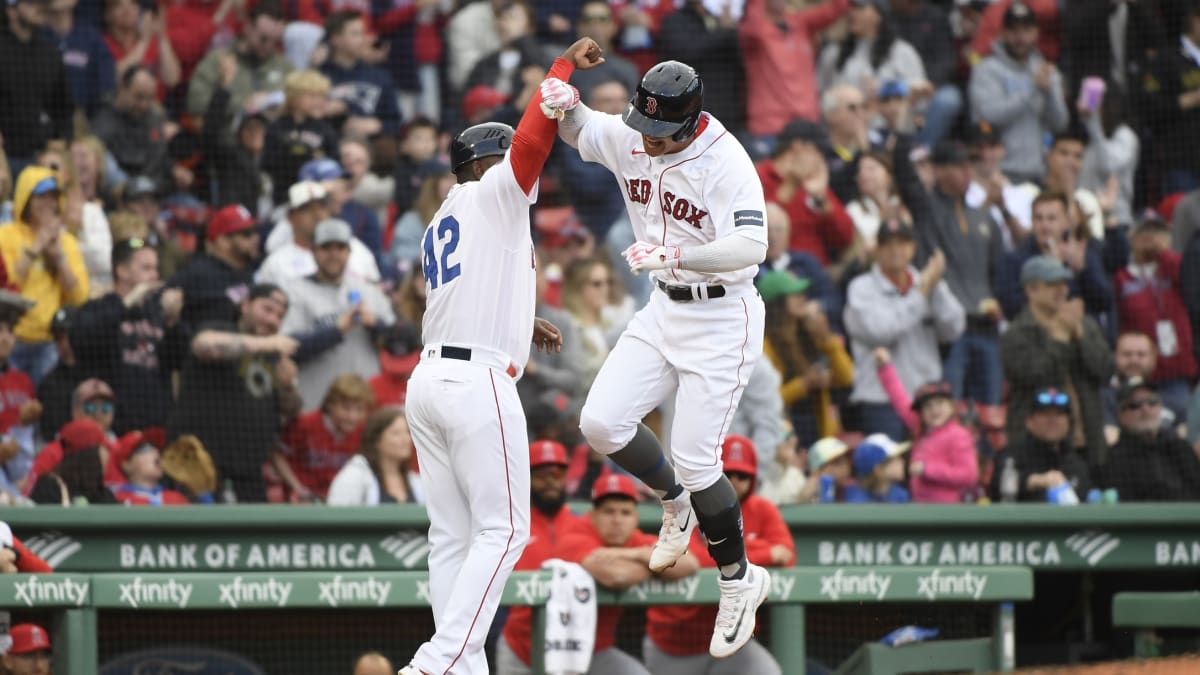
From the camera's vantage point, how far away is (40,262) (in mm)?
8766

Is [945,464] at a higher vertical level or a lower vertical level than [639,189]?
lower

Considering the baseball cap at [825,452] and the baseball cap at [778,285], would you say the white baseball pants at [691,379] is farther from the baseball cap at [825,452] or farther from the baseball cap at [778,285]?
the baseball cap at [778,285]

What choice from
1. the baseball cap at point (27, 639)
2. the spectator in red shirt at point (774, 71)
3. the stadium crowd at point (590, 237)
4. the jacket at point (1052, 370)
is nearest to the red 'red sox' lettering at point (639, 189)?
the stadium crowd at point (590, 237)

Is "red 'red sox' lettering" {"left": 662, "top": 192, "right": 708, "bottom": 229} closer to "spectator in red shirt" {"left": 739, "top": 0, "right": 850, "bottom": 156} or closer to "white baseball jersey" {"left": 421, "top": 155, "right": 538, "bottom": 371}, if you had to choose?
"white baseball jersey" {"left": 421, "top": 155, "right": 538, "bottom": 371}

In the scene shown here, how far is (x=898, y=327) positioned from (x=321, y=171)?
3.08m

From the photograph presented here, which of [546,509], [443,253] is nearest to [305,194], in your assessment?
[546,509]

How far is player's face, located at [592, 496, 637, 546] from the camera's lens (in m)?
7.37

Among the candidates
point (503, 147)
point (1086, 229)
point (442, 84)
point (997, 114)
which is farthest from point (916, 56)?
point (503, 147)

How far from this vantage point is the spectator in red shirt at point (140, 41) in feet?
34.4

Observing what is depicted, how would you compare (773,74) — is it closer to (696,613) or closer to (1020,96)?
(1020,96)

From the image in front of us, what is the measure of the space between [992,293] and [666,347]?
4342 millimetres

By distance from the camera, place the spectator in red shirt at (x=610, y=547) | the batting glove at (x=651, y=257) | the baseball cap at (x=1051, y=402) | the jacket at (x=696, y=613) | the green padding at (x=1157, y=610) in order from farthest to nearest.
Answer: the baseball cap at (x=1051, y=402) → the green padding at (x=1157, y=610) → the jacket at (x=696, y=613) → the spectator in red shirt at (x=610, y=547) → the batting glove at (x=651, y=257)

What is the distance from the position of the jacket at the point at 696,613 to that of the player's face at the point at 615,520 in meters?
0.27

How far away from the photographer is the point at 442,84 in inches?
430
